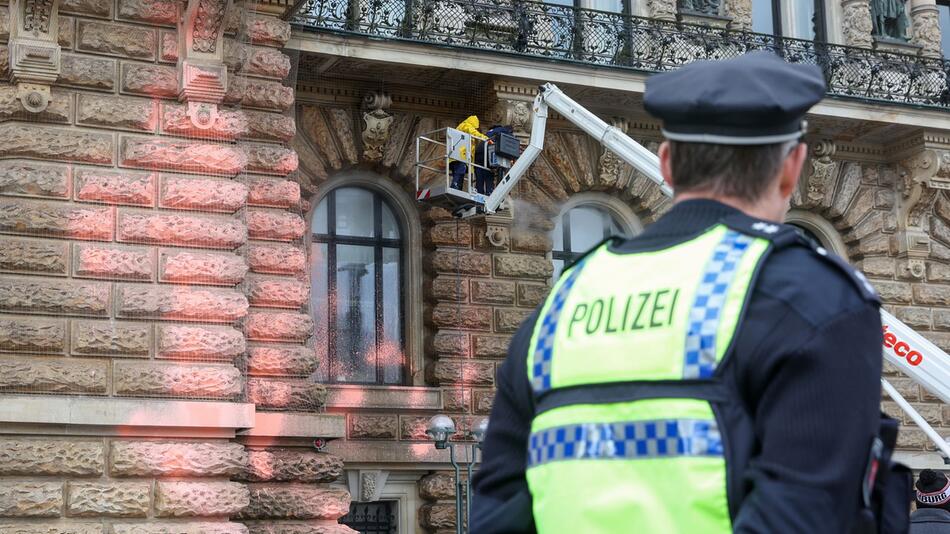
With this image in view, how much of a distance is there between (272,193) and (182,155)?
5.81 ft

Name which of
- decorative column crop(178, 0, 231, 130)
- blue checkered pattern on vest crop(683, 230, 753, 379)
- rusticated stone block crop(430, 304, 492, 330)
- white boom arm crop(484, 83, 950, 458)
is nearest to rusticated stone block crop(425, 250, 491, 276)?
rusticated stone block crop(430, 304, 492, 330)

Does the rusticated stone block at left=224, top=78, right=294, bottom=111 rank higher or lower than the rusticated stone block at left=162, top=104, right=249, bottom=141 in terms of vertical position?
higher

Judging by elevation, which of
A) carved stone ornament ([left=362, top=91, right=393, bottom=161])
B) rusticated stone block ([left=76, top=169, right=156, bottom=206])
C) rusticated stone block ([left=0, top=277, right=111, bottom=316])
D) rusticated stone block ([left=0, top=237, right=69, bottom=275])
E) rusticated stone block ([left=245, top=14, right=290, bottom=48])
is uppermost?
rusticated stone block ([left=245, top=14, right=290, bottom=48])

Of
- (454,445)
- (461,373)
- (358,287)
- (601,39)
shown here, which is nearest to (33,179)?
(358,287)

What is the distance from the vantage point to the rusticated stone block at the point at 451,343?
17422 mm

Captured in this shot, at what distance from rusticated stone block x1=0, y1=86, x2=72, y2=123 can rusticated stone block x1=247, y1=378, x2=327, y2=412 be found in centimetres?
287

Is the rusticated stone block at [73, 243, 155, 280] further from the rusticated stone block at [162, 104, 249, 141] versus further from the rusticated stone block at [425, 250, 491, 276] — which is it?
the rusticated stone block at [425, 250, 491, 276]

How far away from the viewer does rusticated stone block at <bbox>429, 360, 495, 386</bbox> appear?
1739cm

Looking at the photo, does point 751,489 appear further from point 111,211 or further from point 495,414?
point 111,211

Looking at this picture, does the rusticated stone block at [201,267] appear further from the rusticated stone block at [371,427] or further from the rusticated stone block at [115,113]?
the rusticated stone block at [371,427]

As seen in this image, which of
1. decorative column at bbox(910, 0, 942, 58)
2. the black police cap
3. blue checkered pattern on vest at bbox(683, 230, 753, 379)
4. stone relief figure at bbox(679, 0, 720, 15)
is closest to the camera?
blue checkered pattern on vest at bbox(683, 230, 753, 379)

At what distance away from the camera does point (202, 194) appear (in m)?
13.2

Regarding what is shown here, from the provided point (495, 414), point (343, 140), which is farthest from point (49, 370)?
point (495, 414)

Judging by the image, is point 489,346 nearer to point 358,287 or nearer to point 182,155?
point 358,287
